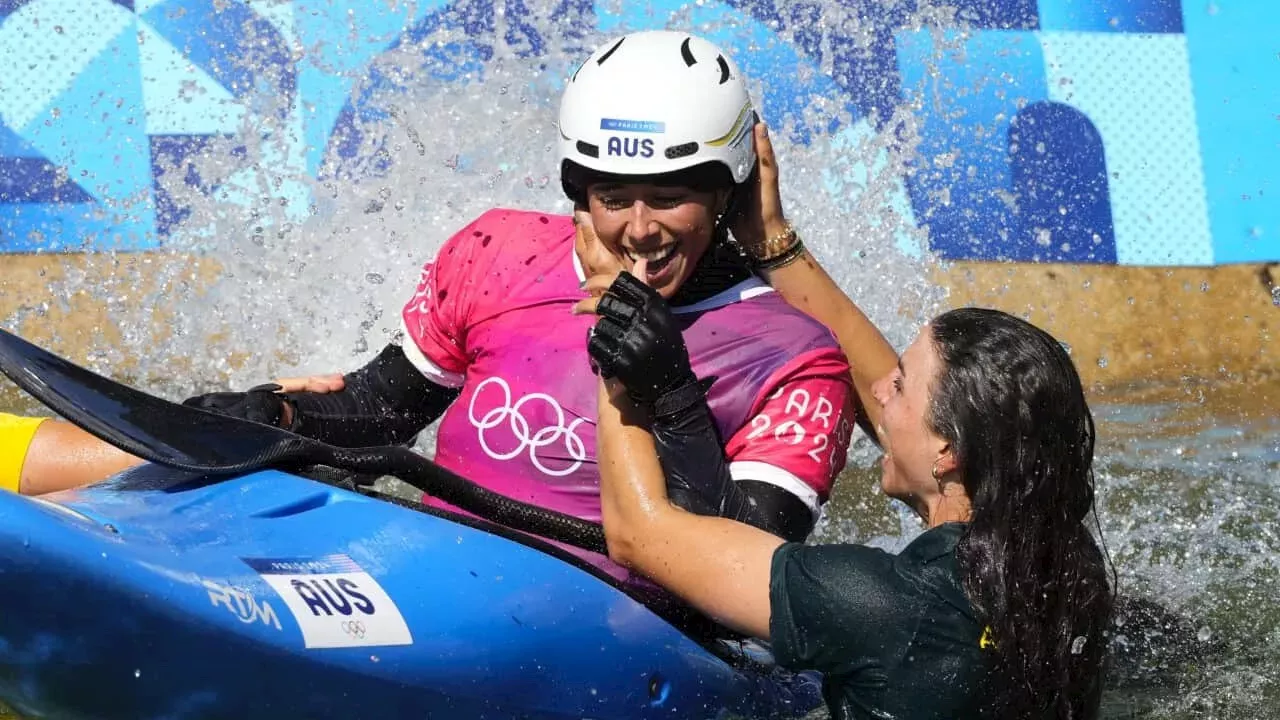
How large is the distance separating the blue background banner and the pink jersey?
327 cm

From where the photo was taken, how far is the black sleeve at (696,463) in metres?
3.08

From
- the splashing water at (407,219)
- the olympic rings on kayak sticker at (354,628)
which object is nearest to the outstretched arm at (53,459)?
the olympic rings on kayak sticker at (354,628)

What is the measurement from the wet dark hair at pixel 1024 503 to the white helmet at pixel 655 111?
831mm

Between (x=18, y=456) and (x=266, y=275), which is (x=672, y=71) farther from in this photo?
(x=266, y=275)

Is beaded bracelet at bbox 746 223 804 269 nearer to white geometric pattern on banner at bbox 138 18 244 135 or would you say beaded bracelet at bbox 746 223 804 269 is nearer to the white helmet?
the white helmet

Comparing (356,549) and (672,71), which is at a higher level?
(672,71)

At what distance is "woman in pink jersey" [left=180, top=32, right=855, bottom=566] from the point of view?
10.9 feet

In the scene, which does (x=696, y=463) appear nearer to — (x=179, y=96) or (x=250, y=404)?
(x=250, y=404)

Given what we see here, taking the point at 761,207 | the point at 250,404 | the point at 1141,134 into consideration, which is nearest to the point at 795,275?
the point at 761,207

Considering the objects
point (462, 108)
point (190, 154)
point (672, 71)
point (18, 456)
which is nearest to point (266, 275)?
point (190, 154)

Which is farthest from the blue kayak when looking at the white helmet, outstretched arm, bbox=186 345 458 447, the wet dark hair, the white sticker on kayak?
the white helmet

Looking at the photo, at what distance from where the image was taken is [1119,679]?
4.04m

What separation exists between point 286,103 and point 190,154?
0.46 metres

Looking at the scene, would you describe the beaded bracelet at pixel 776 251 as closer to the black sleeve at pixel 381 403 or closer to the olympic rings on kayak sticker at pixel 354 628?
the black sleeve at pixel 381 403
